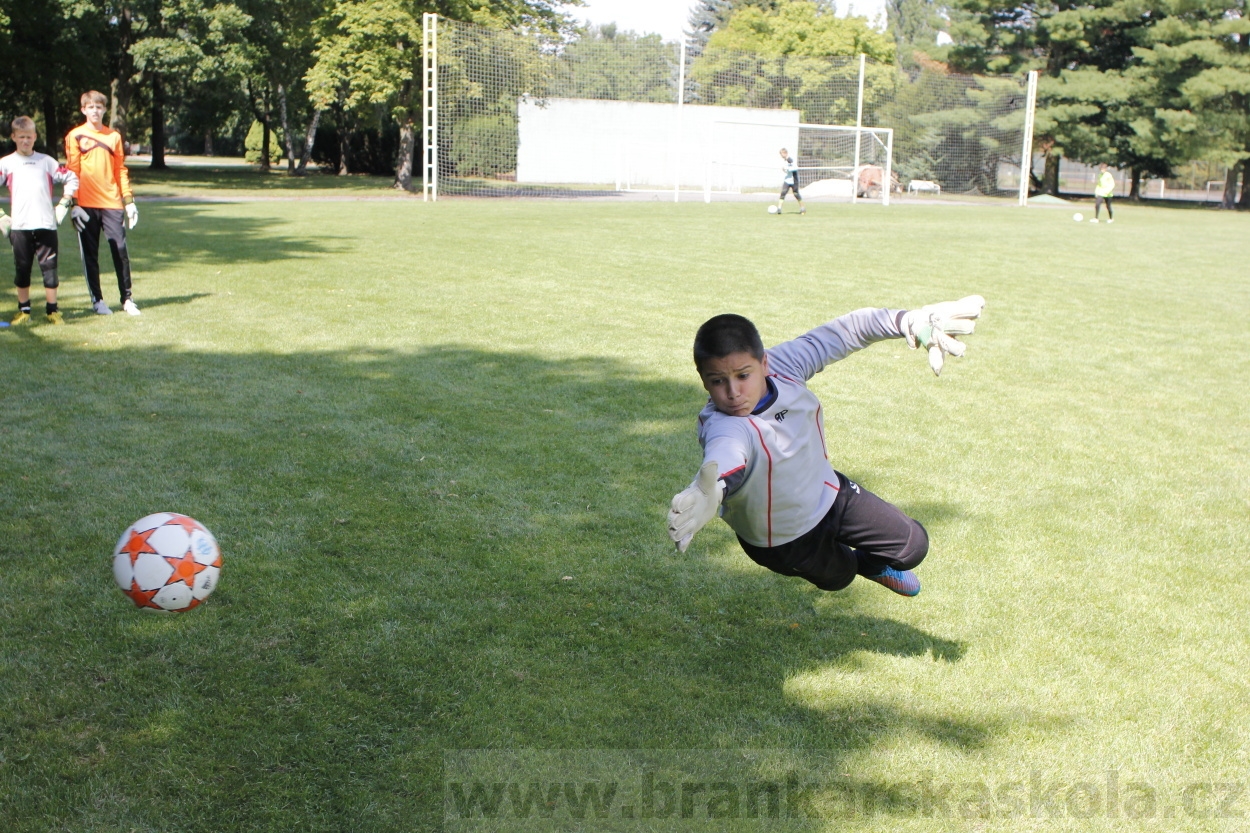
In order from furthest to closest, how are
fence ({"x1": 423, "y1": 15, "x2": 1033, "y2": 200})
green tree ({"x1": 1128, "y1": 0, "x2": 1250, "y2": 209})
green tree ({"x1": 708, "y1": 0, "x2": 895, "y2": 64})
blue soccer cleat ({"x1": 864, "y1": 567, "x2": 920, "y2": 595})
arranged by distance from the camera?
green tree ({"x1": 708, "y1": 0, "x2": 895, "y2": 64}) < green tree ({"x1": 1128, "y1": 0, "x2": 1250, "y2": 209}) < fence ({"x1": 423, "y1": 15, "x2": 1033, "y2": 200}) < blue soccer cleat ({"x1": 864, "y1": 567, "x2": 920, "y2": 595})

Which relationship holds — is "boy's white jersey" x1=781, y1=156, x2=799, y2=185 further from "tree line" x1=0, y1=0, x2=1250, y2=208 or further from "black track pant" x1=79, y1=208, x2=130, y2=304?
"black track pant" x1=79, y1=208, x2=130, y2=304

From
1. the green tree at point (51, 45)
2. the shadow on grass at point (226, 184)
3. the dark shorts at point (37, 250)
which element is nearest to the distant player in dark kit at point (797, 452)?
the dark shorts at point (37, 250)

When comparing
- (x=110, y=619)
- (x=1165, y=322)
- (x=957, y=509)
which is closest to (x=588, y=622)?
(x=110, y=619)

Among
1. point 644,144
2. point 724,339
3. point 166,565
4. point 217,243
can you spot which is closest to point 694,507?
point 724,339

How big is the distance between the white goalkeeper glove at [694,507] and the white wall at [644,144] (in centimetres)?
3221

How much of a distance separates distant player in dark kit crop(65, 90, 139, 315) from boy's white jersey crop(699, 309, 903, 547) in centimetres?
853

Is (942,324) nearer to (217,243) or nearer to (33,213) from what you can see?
A: (33,213)

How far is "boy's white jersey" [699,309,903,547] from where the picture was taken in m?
3.32

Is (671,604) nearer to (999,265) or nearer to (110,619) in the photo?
(110,619)

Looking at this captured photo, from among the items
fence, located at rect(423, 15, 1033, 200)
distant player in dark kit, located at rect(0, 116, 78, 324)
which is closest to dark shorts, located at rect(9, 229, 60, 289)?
distant player in dark kit, located at rect(0, 116, 78, 324)

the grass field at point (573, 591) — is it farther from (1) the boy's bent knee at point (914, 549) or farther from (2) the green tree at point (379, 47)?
(2) the green tree at point (379, 47)

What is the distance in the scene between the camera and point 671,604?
436cm

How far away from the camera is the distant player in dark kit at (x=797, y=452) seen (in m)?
3.34

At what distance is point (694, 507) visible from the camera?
2.82 metres
